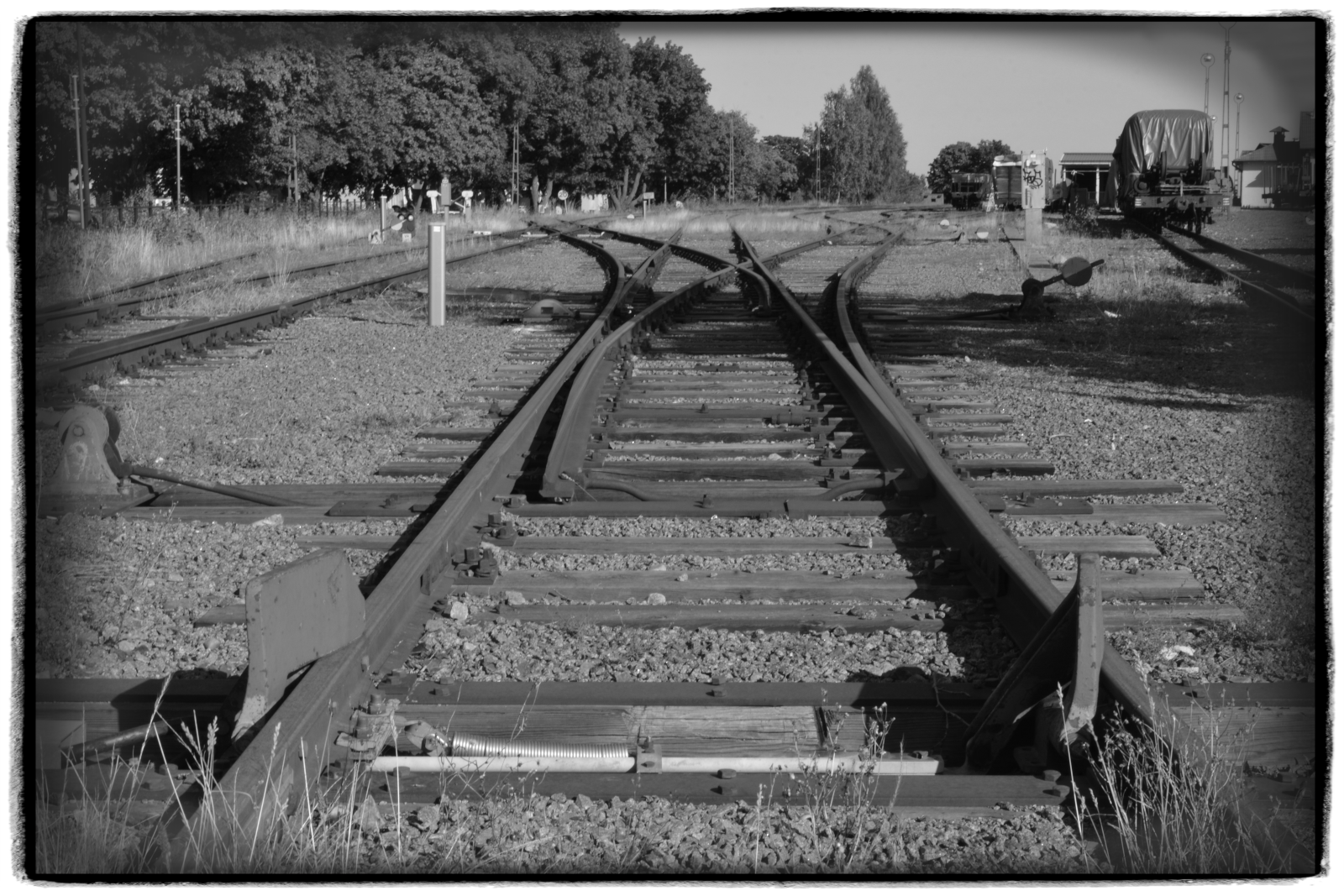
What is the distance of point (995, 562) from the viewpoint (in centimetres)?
434

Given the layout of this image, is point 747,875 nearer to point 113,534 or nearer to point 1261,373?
point 113,534

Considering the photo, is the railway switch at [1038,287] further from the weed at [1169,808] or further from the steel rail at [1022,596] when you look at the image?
the weed at [1169,808]

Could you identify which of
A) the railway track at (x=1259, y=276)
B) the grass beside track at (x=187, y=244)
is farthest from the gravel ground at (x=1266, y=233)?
the grass beside track at (x=187, y=244)

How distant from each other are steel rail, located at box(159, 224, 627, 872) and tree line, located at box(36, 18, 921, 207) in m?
1.22

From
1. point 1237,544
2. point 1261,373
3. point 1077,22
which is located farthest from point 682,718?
point 1261,373

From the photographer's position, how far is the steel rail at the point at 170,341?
9.20 metres

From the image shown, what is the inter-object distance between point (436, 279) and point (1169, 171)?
23.6m

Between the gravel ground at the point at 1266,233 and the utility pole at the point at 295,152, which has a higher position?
the utility pole at the point at 295,152

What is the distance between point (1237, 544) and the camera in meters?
5.11

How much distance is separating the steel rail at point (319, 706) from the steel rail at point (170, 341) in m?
4.06

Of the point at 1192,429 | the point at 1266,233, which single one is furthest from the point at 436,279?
the point at 1266,233

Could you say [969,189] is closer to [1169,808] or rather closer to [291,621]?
[291,621]

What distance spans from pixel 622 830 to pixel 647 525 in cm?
271

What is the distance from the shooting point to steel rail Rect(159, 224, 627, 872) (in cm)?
246
